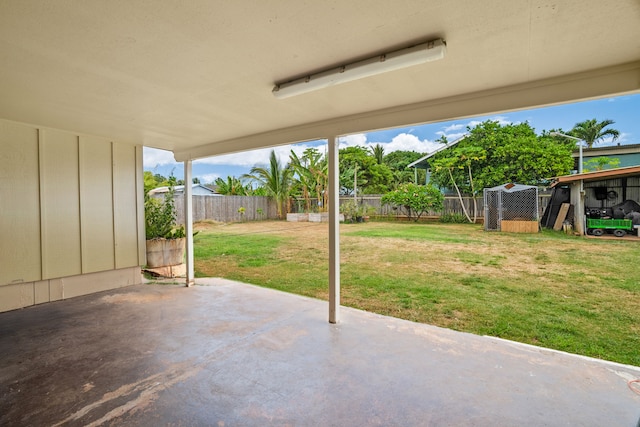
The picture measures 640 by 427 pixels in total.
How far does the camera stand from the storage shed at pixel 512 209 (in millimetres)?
8828

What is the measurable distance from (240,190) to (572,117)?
67.6 feet

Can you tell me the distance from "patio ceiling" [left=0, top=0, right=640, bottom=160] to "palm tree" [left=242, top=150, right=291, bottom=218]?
12.1 m

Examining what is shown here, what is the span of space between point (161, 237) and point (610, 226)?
10382 millimetres

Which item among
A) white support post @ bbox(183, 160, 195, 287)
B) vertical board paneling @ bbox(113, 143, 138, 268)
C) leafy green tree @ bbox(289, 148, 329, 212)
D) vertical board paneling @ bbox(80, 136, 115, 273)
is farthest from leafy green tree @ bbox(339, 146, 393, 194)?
vertical board paneling @ bbox(80, 136, 115, 273)

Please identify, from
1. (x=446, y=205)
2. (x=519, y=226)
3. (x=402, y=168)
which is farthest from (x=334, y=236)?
(x=402, y=168)

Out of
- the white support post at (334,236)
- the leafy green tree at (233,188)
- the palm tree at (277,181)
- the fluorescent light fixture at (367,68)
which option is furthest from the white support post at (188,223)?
the leafy green tree at (233,188)

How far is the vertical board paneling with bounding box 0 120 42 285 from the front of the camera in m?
3.50

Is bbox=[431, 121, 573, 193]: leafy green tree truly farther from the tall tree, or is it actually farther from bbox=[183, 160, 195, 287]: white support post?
bbox=[183, 160, 195, 287]: white support post

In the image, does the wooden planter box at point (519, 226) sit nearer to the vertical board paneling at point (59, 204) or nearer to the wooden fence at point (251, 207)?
the wooden fence at point (251, 207)

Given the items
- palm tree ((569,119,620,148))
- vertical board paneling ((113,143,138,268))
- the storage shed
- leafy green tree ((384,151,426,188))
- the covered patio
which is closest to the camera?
the covered patio

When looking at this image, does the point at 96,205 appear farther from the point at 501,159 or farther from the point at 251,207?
the point at 501,159

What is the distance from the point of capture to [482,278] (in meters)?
5.01

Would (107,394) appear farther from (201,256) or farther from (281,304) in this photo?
(201,256)

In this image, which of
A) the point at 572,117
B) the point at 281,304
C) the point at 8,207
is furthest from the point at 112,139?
the point at 572,117
